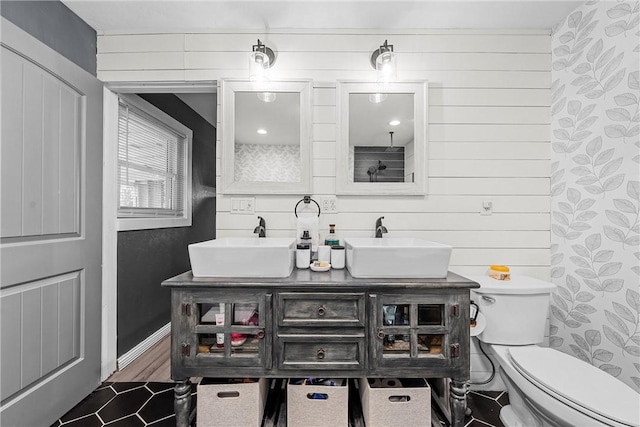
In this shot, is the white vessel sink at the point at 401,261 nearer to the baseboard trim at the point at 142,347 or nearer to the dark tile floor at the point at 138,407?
the dark tile floor at the point at 138,407

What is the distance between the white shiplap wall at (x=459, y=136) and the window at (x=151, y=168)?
0.77 m

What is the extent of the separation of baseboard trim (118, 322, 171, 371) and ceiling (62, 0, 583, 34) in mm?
2257

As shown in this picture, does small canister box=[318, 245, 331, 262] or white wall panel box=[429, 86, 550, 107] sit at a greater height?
white wall panel box=[429, 86, 550, 107]

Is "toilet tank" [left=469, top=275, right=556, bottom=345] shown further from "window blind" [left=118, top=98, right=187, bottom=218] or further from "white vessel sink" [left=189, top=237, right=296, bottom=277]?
"window blind" [left=118, top=98, right=187, bottom=218]

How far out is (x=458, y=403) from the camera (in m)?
1.32

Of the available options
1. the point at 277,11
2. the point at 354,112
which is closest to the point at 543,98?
the point at 354,112

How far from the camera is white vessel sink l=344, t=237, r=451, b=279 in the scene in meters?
1.34

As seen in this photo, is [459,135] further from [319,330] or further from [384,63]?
[319,330]

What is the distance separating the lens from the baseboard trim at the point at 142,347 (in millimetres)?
2070

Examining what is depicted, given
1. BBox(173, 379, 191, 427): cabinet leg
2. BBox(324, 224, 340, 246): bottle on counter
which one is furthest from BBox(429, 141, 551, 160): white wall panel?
BBox(173, 379, 191, 427): cabinet leg

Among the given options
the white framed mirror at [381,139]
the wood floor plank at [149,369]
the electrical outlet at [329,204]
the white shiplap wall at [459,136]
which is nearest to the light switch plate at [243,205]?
the white shiplap wall at [459,136]

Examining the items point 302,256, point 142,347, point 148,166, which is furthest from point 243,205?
point 142,347

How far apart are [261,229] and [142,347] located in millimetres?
1534

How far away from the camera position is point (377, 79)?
1.84m
